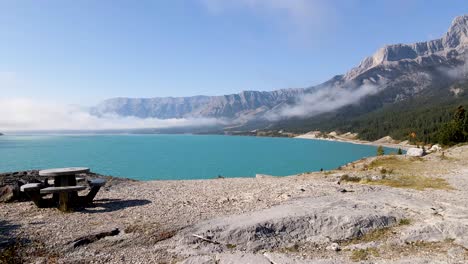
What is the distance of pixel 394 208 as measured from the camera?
15.7 m

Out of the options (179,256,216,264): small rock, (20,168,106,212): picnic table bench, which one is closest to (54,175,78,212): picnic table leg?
(20,168,106,212): picnic table bench

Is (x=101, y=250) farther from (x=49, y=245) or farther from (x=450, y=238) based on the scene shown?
(x=450, y=238)

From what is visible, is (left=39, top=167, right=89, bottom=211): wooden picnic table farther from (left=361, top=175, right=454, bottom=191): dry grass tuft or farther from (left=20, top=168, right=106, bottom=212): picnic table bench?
(left=361, top=175, right=454, bottom=191): dry grass tuft

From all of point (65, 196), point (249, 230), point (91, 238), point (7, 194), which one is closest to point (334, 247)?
point (249, 230)

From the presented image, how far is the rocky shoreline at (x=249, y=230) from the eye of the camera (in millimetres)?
11039

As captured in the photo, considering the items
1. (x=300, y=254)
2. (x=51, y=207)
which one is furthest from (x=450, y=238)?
(x=51, y=207)

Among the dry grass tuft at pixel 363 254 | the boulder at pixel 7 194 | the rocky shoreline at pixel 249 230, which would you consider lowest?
the dry grass tuft at pixel 363 254

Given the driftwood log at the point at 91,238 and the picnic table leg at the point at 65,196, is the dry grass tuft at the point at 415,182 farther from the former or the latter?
the picnic table leg at the point at 65,196

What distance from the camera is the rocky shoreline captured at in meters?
11.0

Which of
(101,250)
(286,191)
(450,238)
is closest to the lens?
(101,250)

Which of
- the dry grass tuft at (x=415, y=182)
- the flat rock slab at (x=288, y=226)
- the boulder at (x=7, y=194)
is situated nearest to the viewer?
the flat rock slab at (x=288, y=226)

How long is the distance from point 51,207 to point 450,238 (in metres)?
17.4

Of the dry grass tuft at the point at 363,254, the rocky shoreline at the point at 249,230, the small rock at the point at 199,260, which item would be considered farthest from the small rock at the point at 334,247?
the small rock at the point at 199,260

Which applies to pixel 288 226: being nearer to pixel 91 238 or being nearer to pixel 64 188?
pixel 91 238
